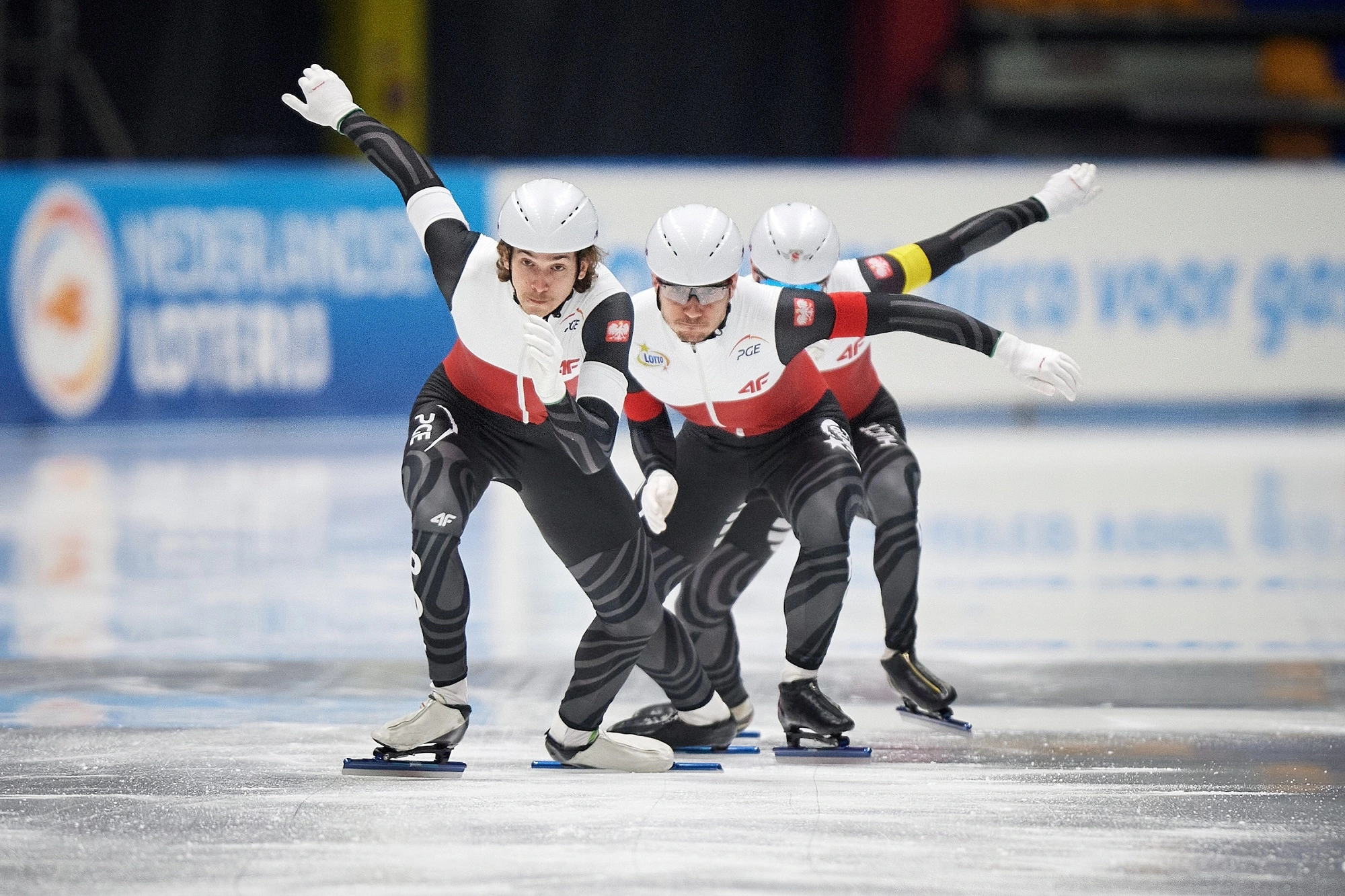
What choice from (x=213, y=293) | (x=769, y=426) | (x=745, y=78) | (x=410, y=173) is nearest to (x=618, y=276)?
(x=213, y=293)

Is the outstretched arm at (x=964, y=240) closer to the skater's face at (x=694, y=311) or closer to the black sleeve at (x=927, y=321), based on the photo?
the black sleeve at (x=927, y=321)

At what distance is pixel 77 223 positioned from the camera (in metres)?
11.8

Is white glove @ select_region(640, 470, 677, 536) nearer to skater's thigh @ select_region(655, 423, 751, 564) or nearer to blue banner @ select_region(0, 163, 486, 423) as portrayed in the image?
skater's thigh @ select_region(655, 423, 751, 564)

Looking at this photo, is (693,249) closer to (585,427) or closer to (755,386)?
(755,386)

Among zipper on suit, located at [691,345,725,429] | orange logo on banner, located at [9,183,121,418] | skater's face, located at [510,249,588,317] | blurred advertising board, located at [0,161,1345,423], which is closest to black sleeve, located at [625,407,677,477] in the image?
zipper on suit, located at [691,345,725,429]

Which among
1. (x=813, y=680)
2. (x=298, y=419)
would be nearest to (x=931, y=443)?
(x=298, y=419)

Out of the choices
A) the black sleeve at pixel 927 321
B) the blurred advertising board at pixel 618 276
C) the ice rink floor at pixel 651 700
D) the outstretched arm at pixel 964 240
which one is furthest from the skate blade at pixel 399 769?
the blurred advertising board at pixel 618 276

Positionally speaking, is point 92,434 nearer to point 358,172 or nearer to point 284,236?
point 284,236

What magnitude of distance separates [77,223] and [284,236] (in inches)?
A: 58.1

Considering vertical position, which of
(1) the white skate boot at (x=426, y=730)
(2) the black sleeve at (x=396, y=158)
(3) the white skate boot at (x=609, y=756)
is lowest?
(3) the white skate boot at (x=609, y=756)

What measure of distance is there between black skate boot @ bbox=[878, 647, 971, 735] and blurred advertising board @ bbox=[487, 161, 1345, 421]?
302 inches

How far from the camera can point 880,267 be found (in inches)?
198

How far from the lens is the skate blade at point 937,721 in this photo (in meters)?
4.62

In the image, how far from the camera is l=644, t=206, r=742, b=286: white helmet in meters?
4.26
